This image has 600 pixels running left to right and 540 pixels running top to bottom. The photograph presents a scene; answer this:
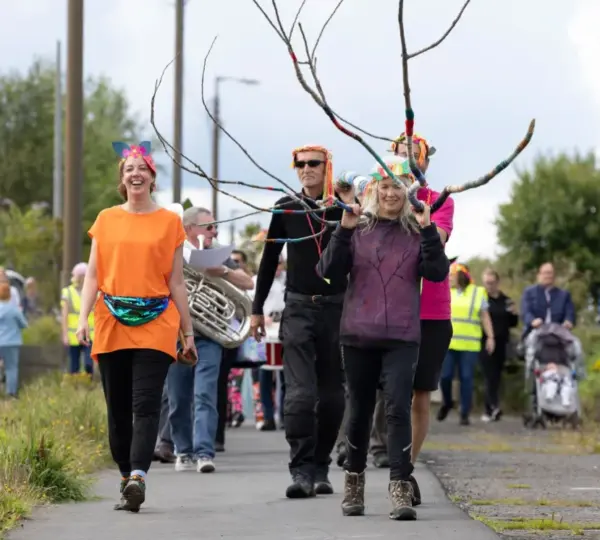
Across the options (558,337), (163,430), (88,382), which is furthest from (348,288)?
(558,337)

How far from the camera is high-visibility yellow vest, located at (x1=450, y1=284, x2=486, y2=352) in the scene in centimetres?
1942

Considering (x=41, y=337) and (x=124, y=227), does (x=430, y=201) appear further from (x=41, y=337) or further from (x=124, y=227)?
(x=41, y=337)

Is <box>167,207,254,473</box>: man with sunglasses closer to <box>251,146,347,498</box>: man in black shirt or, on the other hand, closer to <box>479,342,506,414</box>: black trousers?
<box>251,146,347,498</box>: man in black shirt

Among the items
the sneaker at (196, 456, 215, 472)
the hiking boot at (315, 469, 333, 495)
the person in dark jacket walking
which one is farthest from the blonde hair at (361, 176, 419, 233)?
the person in dark jacket walking

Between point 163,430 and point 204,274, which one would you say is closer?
point 204,274

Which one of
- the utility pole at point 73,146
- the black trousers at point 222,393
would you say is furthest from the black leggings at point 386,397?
the utility pole at point 73,146

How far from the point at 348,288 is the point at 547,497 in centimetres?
197

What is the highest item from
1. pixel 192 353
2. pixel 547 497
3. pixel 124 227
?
pixel 124 227

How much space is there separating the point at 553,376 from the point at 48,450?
955cm

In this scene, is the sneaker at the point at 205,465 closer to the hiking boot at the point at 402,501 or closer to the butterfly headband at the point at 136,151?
the butterfly headband at the point at 136,151

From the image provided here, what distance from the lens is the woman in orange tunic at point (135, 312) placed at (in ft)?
29.6

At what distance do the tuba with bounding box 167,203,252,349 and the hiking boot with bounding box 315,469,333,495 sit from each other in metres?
1.94

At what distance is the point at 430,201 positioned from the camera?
9.48m

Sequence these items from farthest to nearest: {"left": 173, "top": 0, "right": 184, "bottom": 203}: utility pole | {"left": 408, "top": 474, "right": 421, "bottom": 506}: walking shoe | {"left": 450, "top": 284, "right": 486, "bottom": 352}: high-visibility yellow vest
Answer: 1. {"left": 173, "top": 0, "right": 184, "bottom": 203}: utility pole
2. {"left": 450, "top": 284, "right": 486, "bottom": 352}: high-visibility yellow vest
3. {"left": 408, "top": 474, "right": 421, "bottom": 506}: walking shoe
